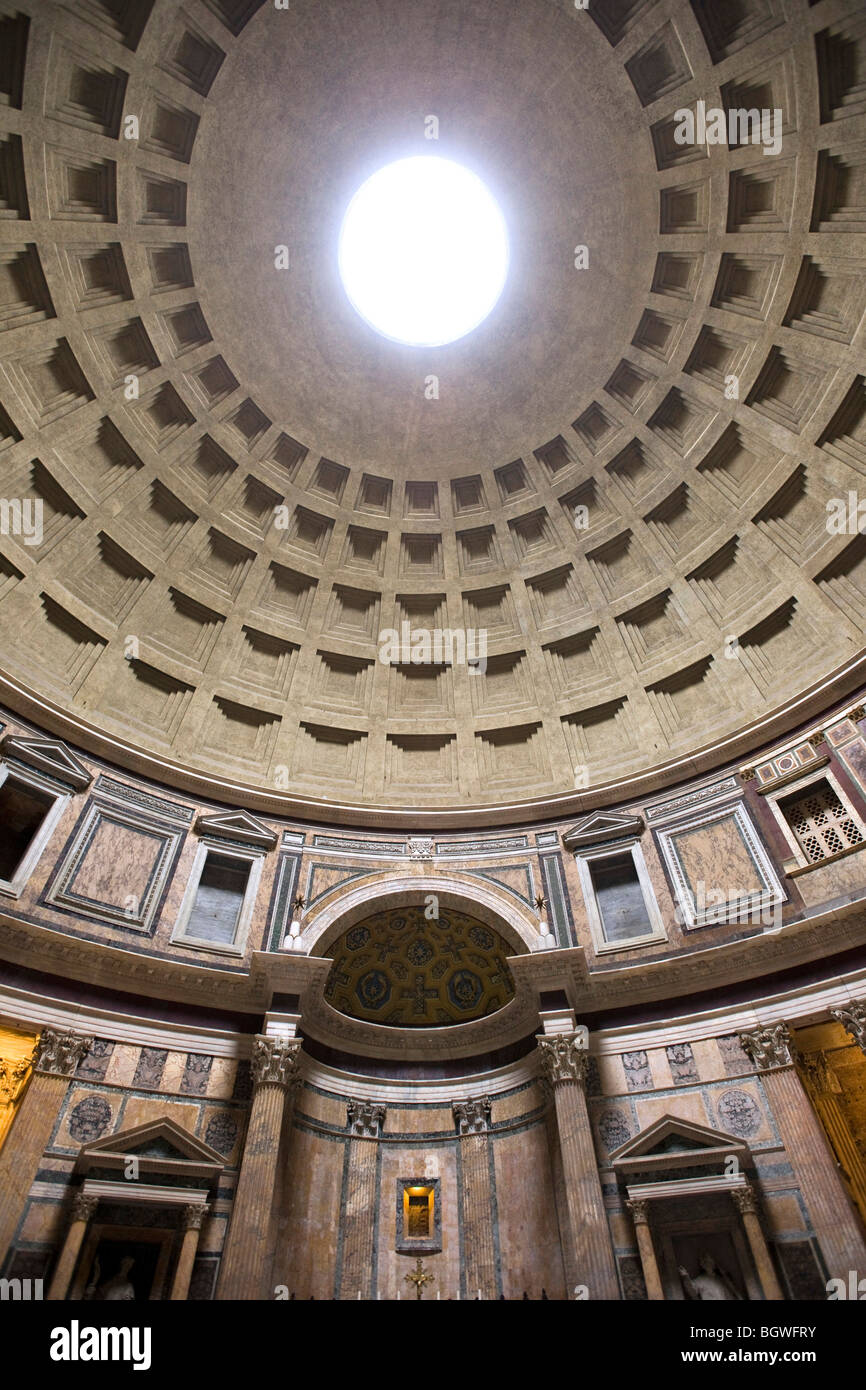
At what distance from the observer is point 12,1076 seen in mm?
13633

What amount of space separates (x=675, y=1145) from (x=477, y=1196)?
472cm

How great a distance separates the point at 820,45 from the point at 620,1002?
A: 21191mm

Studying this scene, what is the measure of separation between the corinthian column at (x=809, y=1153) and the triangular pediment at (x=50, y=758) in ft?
52.1

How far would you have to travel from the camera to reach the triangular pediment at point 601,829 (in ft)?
62.5

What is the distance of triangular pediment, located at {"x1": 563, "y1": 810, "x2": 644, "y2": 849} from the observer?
19.0 metres

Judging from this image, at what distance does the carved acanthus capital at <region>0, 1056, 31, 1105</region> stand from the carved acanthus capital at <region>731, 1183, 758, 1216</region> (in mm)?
13015

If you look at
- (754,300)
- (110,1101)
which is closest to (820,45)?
(754,300)

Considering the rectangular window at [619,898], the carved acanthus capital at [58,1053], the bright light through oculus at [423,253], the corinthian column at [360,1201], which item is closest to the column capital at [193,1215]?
the carved acanthus capital at [58,1053]

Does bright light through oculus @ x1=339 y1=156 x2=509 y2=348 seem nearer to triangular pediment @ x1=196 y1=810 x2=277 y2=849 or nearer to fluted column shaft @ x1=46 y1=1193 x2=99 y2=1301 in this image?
triangular pediment @ x1=196 y1=810 x2=277 y2=849

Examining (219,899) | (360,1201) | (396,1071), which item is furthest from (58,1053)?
(396,1071)

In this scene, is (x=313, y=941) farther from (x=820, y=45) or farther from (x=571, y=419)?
(x=820, y=45)

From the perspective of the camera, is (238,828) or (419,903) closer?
(419,903)

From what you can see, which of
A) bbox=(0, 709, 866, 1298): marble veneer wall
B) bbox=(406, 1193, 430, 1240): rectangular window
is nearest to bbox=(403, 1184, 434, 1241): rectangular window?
bbox=(406, 1193, 430, 1240): rectangular window

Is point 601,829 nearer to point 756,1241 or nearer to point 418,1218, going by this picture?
point 756,1241
